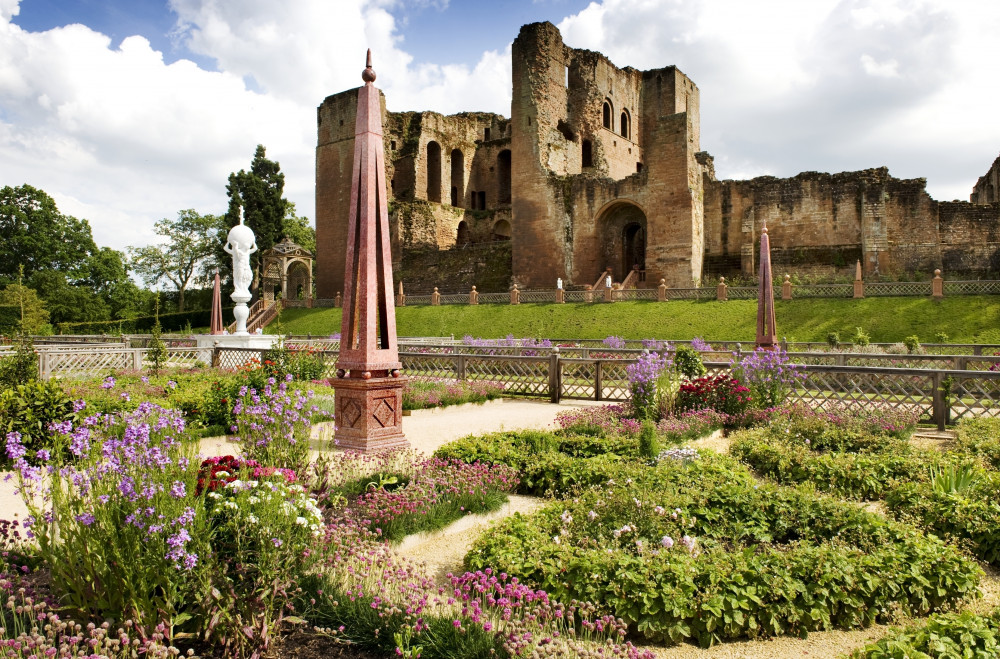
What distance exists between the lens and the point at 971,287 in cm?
2184

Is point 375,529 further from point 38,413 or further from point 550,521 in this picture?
point 38,413

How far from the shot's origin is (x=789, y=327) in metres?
22.2

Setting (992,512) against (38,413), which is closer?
(992,512)

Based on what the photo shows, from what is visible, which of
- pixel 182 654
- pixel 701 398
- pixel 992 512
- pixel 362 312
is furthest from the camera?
pixel 701 398

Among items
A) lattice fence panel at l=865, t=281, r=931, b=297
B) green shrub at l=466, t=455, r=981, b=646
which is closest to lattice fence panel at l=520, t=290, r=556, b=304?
lattice fence panel at l=865, t=281, r=931, b=297

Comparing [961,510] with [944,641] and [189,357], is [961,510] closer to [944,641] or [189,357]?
[944,641]

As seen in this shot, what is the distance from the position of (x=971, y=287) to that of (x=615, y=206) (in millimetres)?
15531

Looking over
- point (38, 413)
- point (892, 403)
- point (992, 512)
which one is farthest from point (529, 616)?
point (892, 403)

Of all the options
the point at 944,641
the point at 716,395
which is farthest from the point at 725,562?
the point at 716,395

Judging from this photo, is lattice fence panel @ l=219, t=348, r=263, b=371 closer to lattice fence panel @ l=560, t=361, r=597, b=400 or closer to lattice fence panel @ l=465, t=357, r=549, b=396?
lattice fence panel @ l=465, t=357, r=549, b=396

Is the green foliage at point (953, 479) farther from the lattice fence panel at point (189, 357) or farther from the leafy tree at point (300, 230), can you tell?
the leafy tree at point (300, 230)

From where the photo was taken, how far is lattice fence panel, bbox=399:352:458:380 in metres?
14.2

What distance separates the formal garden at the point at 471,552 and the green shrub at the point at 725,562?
0.5 inches

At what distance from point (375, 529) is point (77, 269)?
183ft
